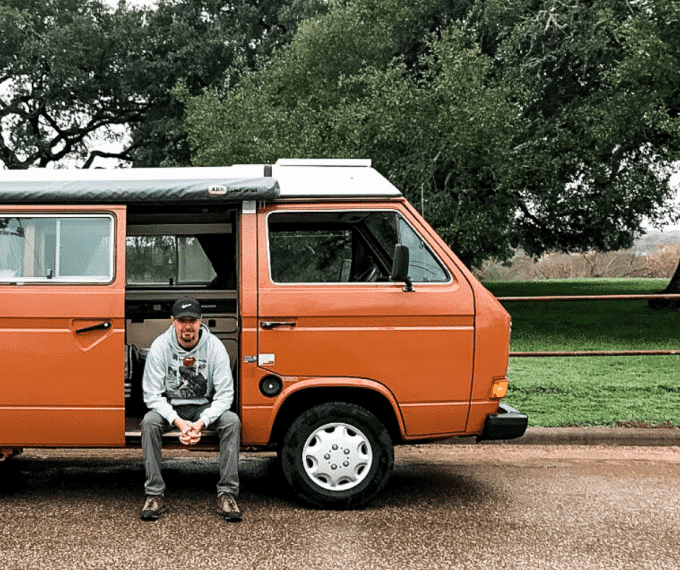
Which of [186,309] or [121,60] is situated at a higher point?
[121,60]

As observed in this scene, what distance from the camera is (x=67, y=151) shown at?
28.0m

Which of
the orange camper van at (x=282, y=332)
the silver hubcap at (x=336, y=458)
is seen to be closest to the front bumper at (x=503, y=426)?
the orange camper van at (x=282, y=332)

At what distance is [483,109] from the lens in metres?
14.1

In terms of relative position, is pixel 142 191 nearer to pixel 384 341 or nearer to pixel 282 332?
pixel 282 332

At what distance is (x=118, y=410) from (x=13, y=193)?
1.61 metres

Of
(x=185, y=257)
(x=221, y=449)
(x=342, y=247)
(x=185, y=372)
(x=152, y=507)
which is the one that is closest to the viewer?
(x=152, y=507)

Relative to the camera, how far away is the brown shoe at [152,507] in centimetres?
531

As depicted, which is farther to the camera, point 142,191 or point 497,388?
point 497,388

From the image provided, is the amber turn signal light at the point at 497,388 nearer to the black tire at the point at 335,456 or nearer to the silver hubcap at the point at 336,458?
the black tire at the point at 335,456

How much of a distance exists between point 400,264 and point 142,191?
1.79 metres

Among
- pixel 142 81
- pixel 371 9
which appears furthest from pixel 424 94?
pixel 142 81

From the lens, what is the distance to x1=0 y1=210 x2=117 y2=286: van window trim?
18.1 ft

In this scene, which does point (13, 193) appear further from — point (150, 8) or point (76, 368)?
point (150, 8)

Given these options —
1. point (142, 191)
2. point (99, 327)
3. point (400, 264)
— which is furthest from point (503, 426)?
point (142, 191)
